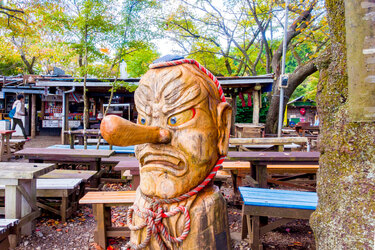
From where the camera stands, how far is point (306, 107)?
17266 mm

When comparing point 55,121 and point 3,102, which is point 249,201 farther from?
point 3,102

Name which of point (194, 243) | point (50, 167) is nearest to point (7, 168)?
point (50, 167)

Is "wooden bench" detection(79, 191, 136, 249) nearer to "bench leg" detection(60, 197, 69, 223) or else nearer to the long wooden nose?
"bench leg" detection(60, 197, 69, 223)

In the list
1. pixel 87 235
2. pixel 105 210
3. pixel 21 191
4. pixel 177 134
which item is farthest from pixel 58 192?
pixel 177 134

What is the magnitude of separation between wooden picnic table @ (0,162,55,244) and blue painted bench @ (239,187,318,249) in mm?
2397

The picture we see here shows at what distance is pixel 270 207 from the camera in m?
2.51

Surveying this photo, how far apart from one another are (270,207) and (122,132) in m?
2.04

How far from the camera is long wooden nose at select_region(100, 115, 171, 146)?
1.00 meters

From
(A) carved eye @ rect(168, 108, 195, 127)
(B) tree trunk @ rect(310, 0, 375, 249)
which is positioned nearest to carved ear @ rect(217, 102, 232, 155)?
(A) carved eye @ rect(168, 108, 195, 127)

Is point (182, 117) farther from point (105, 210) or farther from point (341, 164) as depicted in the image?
point (105, 210)

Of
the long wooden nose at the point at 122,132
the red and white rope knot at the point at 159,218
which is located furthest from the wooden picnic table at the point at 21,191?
the long wooden nose at the point at 122,132

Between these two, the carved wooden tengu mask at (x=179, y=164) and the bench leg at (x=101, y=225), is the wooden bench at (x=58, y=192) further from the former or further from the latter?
the carved wooden tengu mask at (x=179, y=164)

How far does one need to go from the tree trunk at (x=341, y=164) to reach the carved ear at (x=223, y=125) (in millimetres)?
541

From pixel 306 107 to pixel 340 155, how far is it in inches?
701
